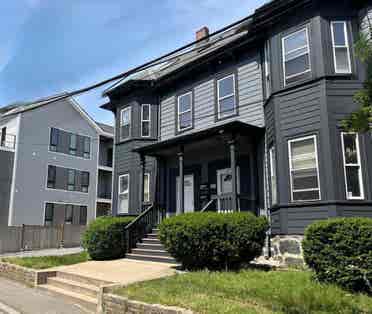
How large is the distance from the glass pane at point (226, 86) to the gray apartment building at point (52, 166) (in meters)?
15.7

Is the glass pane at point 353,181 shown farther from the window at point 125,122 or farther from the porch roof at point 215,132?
the window at point 125,122

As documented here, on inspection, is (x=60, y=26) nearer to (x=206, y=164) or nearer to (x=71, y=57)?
(x=71, y=57)

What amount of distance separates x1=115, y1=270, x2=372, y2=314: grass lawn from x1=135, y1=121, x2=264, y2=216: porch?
3.09 metres

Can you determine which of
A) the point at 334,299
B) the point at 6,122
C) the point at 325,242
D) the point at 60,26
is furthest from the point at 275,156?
the point at 6,122

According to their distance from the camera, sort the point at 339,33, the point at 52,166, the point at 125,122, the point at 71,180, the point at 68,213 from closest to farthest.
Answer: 1. the point at 339,33
2. the point at 125,122
3. the point at 52,166
4. the point at 68,213
5. the point at 71,180

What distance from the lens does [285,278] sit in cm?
718

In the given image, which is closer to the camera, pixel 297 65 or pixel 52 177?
pixel 297 65

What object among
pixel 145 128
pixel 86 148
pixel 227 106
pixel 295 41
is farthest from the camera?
pixel 86 148

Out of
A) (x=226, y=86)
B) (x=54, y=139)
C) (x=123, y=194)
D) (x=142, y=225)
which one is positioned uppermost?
(x=54, y=139)

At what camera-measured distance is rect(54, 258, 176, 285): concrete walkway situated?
802cm

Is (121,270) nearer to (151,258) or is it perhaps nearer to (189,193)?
(151,258)

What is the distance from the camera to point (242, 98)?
39.6 ft

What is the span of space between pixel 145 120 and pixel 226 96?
167 inches

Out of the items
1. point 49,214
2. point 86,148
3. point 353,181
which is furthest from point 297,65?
point 86,148
